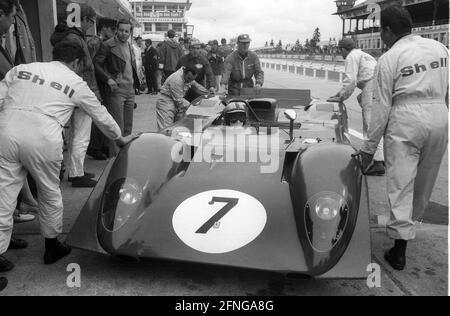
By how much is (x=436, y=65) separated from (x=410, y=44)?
0.23m

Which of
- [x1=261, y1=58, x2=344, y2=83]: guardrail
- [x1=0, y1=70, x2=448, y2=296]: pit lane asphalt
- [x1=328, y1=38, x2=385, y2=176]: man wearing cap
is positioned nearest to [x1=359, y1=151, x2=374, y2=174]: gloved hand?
[x1=0, y1=70, x2=448, y2=296]: pit lane asphalt

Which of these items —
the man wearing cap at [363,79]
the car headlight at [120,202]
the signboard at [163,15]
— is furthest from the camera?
the signboard at [163,15]

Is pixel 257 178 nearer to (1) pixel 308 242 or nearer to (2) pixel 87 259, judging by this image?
(1) pixel 308 242

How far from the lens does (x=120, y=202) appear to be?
3.04 metres

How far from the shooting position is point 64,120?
10.2 ft

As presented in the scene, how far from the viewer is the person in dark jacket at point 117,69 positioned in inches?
226

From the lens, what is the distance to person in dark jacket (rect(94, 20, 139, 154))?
5742mm

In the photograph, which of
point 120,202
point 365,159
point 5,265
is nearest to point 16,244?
point 5,265

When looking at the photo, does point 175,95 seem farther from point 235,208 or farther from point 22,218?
point 235,208

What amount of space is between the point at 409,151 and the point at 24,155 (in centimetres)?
259

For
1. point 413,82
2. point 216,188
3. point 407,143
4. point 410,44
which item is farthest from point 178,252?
point 410,44

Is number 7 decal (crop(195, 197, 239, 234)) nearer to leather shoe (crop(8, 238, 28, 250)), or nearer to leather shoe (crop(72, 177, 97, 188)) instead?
leather shoe (crop(8, 238, 28, 250))

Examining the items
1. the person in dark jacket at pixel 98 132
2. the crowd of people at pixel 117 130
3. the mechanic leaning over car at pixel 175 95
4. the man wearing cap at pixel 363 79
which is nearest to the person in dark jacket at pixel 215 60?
the person in dark jacket at pixel 98 132

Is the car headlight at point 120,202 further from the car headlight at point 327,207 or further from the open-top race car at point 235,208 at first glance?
the car headlight at point 327,207
